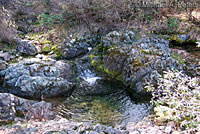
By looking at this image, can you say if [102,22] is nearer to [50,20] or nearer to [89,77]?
[50,20]

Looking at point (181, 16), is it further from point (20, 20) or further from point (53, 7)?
point (20, 20)

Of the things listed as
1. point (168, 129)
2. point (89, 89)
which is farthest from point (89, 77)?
point (168, 129)

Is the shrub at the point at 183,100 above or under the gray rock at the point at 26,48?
under

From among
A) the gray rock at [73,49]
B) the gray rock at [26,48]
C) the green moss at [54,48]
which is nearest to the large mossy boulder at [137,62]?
the gray rock at [73,49]

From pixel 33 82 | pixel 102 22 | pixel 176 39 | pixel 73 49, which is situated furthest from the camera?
pixel 102 22

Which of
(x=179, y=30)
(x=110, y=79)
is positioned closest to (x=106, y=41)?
(x=110, y=79)

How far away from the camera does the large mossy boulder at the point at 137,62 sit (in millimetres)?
6908

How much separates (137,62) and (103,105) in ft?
8.51

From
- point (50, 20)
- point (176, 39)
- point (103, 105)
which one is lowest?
point (103, 105)

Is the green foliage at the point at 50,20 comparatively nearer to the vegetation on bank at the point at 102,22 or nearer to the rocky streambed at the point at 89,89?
the vegetation on bank at the point at 102,22

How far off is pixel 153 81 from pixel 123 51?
2424mm

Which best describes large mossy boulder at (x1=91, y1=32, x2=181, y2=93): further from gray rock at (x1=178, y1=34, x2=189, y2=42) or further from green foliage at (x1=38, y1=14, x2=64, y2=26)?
green foliage at (x1=38, y1=14, x2=64, y2=26)

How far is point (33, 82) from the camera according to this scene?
662 centimetres

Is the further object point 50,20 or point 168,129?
point 50,20
